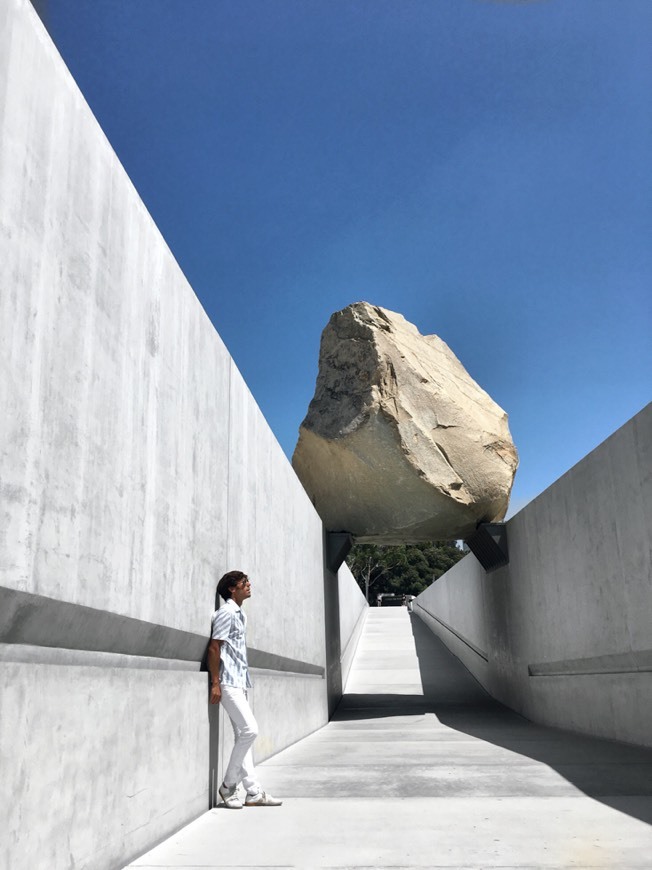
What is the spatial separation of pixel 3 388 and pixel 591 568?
7.33 m

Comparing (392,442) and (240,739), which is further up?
→ (392,442)

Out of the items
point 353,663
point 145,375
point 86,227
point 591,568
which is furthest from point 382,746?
point 353,663

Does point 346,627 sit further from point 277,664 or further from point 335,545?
point 277,664

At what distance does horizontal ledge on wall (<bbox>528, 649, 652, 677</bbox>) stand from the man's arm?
14.0 feet

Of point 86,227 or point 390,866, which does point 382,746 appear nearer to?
point 390,866

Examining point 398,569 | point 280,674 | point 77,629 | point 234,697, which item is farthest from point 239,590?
point 398,569

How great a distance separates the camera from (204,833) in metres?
4.20

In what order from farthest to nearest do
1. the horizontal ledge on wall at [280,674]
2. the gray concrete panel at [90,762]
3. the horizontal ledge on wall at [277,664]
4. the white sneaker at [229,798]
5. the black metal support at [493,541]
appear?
the black metal support at [493,541]
the horizontal ledge on wall at [280,674]
the horizontal ledge on wall at [277,664]
the white sneaker at [229,798]
the gray concrete panel at [90,762]

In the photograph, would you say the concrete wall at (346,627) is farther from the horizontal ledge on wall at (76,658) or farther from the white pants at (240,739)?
the horizontal ledge on wall at (76,658)

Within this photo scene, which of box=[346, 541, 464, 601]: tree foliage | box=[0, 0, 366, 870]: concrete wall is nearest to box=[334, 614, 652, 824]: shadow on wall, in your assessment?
box=[0, 0, 366, 870]: concrete wall

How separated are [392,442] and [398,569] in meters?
43.7

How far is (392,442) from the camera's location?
1127 centimetres

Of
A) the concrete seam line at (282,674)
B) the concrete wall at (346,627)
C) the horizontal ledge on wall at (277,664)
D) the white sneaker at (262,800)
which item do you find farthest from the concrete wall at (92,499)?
the concrete wall at (346,627)

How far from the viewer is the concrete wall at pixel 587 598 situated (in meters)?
7.29
